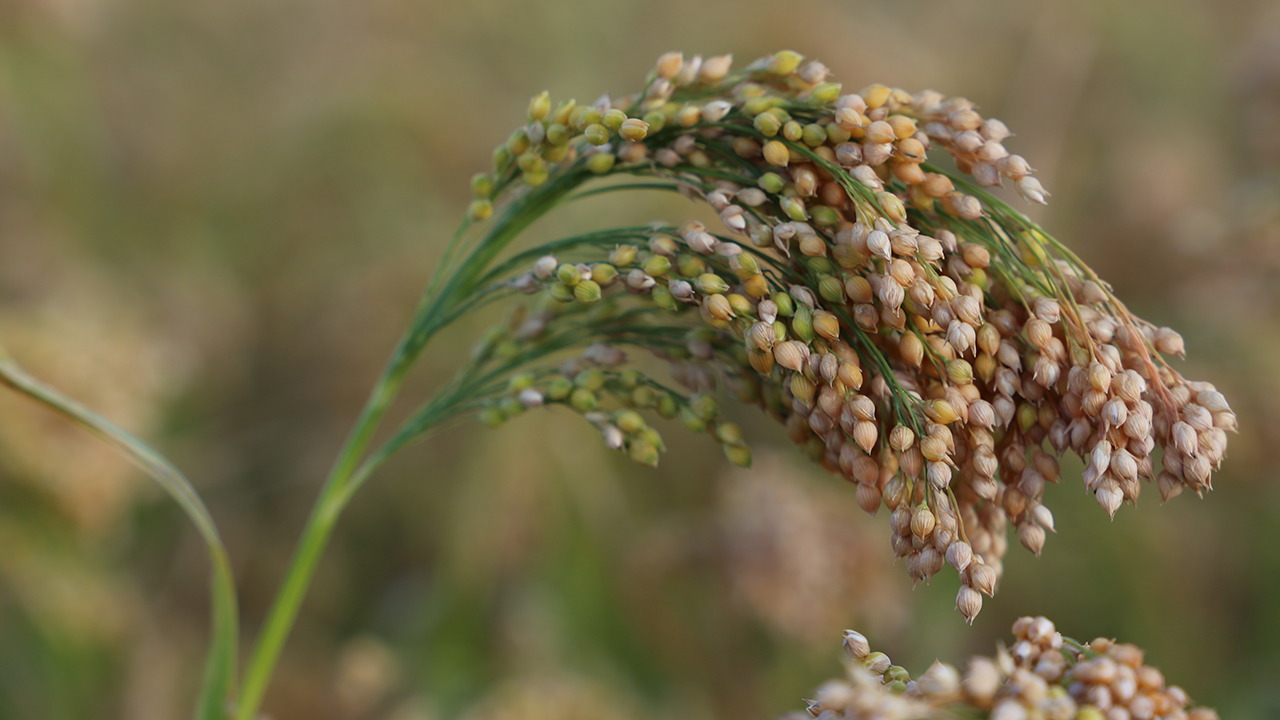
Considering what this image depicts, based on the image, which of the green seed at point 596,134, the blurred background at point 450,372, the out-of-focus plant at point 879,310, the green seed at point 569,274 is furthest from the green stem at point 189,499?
the blurred background at point 450,372

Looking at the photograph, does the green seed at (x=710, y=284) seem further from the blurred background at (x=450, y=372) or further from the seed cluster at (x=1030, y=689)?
the blurred background at (x=450, y=372)

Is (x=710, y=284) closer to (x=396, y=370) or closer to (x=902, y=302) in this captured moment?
(x=902, y=302)

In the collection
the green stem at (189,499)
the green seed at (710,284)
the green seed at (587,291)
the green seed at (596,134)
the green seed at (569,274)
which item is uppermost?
the green seed at (596,134)

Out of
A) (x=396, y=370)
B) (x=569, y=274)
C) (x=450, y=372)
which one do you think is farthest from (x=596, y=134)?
(x=450, y=372)

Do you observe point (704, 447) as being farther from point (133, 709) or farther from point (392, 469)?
point (133, 709)

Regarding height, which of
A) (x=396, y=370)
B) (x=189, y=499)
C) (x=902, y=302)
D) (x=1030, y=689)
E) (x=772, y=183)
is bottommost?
(x=189, y=499)

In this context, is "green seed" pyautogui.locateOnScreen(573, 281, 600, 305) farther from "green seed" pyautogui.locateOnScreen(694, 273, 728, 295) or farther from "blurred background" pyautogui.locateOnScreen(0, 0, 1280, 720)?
"blurred background" pyautogui.locateOnScreen(0, 0, 1280, 720)
